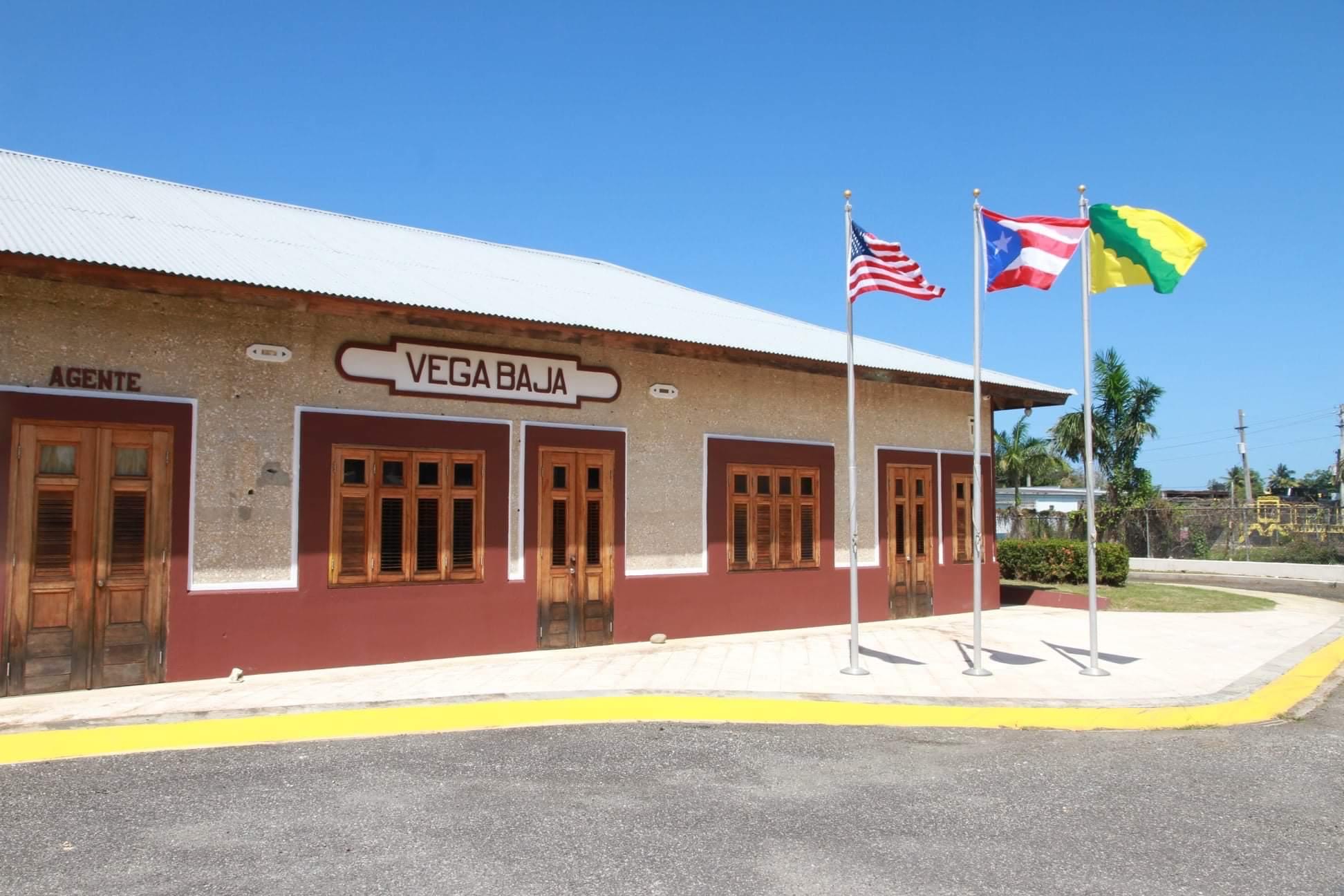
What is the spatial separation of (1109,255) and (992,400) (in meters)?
7.00

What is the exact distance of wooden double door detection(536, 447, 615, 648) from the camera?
464 inches

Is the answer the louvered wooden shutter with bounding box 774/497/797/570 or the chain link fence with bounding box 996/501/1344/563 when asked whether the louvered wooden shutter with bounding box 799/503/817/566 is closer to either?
Result: the louvered wooden shutter with bounding box 774/497/797/570

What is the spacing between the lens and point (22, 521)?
28.4 ft

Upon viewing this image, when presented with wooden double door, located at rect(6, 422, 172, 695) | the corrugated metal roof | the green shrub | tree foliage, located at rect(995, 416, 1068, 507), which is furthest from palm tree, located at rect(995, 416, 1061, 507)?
wooden double door, located at rect(6, 422, 172, 695)

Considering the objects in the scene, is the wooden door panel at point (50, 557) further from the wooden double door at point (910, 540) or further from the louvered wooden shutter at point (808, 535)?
the wooden double door at point (910, 540)

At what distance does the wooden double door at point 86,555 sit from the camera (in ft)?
28.5

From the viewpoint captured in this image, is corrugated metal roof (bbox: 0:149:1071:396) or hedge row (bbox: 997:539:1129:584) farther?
hedge row (bbox: 997:539:1129:584)

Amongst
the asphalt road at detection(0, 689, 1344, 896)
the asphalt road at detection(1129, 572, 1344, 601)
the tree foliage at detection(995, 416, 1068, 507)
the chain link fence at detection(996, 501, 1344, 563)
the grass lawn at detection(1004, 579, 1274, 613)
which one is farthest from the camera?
the tree foliage at detection(995, 416, 1068, 507)

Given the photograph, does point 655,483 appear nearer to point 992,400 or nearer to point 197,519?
point 197,519

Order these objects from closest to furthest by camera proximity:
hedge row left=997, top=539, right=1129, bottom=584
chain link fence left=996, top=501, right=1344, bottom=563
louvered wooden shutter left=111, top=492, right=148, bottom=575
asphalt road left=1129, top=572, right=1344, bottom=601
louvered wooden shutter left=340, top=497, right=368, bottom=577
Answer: louvered wooden shutter left=111, top=492, right=148, bottom=575 < louvered wooden shutter left=340, top=497, right=368, bottom=577 < hedge row left=997, top=539, right=1129, bottom=584 < asphalt road left=1129, top=572, right=1344, bottom=601 < chain link fence left=996, top=501, right=1344, bottom=563

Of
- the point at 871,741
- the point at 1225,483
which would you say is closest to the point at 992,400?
the point at 871,741

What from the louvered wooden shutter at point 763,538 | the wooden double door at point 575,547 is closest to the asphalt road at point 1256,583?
the louvered wooden shutter at point 763,538

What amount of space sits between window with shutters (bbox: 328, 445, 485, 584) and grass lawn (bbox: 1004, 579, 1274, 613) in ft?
39.4

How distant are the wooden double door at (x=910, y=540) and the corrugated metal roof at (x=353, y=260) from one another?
6.04ft
